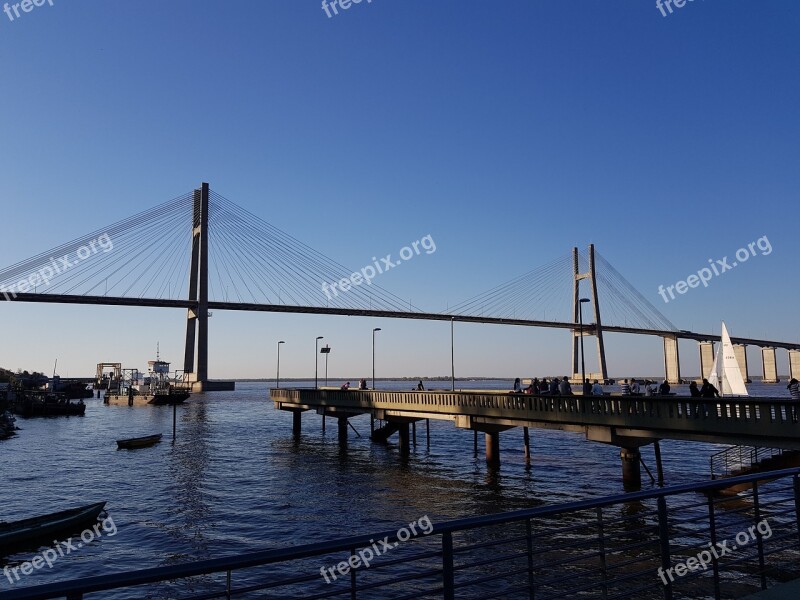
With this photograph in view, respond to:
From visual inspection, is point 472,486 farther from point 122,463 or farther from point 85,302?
point 85,302

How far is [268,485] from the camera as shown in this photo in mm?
29219

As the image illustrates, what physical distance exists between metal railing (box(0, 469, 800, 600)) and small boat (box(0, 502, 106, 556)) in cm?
376

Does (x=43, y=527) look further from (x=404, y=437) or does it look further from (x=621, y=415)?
(x=404, y=437)

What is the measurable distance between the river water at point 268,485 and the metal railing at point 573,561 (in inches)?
91.0

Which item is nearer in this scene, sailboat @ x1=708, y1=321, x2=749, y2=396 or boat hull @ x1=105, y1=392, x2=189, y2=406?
sailboat @ x1=708, y1=321, x2=749, y2=396

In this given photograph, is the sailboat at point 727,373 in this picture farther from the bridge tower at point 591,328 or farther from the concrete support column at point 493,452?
the bridge tower at point 591,328

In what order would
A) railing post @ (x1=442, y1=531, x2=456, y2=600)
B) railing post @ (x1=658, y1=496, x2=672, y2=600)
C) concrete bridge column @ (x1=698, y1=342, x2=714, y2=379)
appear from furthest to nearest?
concrete bridge column @ (x1=698, y1=342, x2=714, y2=379)
railing post @ (x1=658, y1=496, x2=672, y2=600)
railing post @ (x1=442, y1=531, x2=456, y2=600)

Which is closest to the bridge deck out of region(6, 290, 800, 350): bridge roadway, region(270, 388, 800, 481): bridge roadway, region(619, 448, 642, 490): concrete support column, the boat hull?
region(270, 388, 800, 481): bridge roadway

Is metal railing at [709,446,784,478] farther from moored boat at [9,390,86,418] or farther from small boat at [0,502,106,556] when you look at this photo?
moored boat at [9,390,86,418]

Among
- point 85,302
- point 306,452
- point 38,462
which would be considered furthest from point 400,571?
point 85,302

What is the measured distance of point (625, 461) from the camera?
2441 cm

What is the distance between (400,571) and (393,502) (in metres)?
8.08

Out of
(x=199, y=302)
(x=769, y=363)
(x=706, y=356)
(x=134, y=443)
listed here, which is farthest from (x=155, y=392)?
(x=769, y=363)

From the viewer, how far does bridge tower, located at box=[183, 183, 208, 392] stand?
329ft
